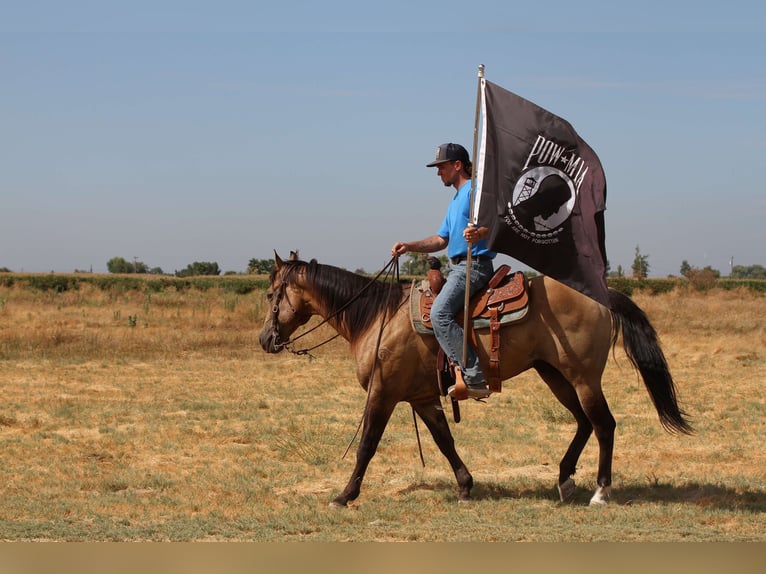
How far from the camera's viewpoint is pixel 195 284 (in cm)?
5544

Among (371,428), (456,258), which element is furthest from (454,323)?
(371,428)

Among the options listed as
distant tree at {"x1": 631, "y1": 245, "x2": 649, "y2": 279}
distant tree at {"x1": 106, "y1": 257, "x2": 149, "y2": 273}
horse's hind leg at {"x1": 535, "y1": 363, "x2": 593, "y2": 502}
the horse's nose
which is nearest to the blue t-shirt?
horse's hind leg at {"x1": 535, "y1": 363, "x2": 593, "y2": 502}

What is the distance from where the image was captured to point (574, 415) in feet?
Result: 29.2

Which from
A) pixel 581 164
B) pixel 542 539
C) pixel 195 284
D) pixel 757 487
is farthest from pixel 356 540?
pixel 195 284

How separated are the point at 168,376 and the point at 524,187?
474 inches

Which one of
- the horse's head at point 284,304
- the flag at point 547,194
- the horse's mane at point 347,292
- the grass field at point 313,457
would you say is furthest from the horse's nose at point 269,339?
the flag at point 547,194

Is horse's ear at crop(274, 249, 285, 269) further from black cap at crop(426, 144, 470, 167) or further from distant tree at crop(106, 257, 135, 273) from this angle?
distant tree at crop(106, 257, 135, 273)

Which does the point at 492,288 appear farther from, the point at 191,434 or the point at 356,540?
the point at 191,434

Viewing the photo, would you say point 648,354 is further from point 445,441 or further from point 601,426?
point 445,441

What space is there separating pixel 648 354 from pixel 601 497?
1.52 meters

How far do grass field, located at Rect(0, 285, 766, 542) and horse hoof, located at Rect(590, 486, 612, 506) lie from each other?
0.43 ft

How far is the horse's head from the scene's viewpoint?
30.3ft

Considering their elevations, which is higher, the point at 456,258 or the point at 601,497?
the point at 456,258

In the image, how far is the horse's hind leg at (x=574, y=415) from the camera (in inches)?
345
